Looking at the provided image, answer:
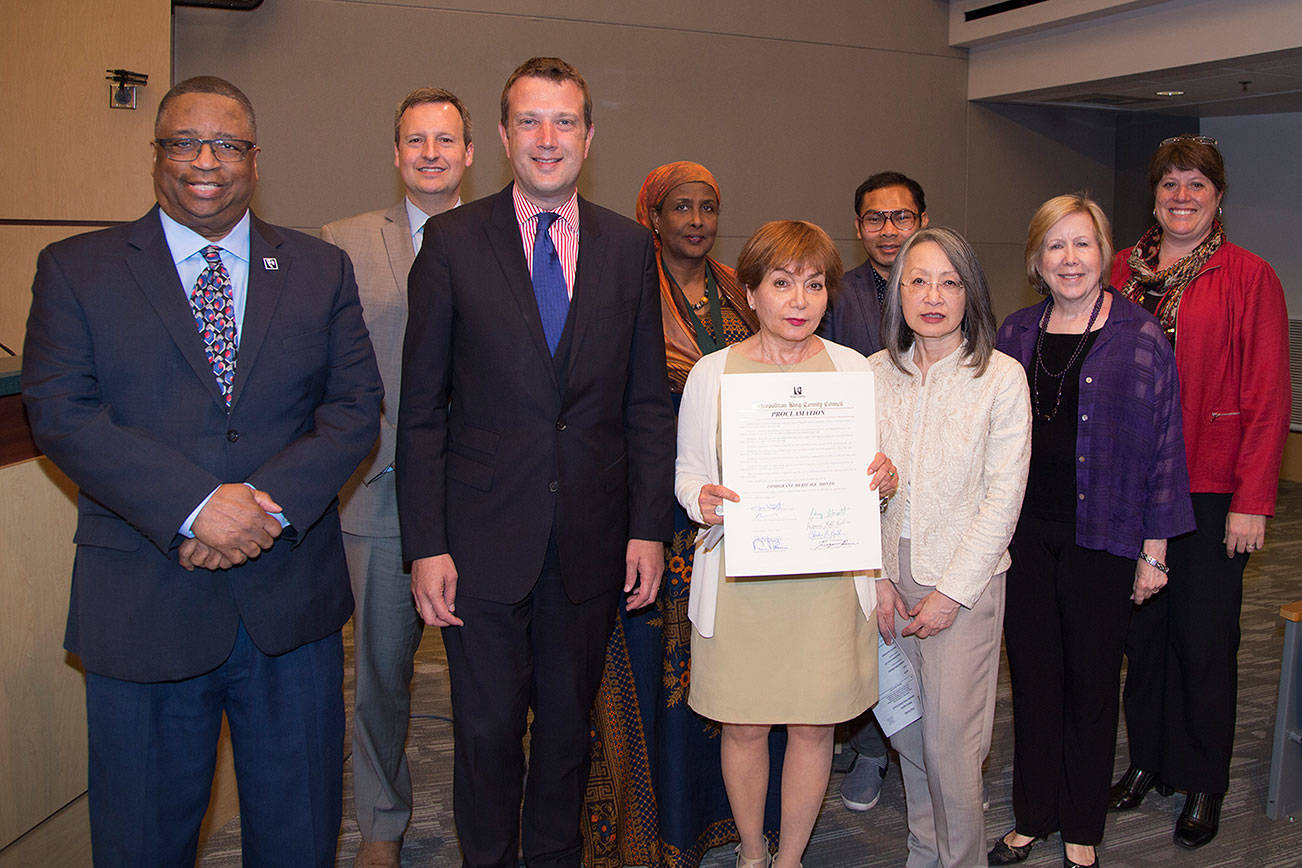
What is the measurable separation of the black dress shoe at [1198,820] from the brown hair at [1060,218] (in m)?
1.65

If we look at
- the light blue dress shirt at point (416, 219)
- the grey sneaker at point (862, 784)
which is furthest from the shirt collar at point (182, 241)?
the grey sneaker at point (862, 784)

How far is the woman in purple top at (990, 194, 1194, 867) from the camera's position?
99.0 inches

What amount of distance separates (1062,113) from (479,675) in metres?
7.81

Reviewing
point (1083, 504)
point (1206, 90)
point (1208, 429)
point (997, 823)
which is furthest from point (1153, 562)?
point (1206, 90)

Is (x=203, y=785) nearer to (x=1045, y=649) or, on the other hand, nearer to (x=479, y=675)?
(x=479, y=675)

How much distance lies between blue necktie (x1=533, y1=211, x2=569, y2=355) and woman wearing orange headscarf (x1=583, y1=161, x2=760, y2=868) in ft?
1.56

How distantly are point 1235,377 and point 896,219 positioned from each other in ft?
3.67

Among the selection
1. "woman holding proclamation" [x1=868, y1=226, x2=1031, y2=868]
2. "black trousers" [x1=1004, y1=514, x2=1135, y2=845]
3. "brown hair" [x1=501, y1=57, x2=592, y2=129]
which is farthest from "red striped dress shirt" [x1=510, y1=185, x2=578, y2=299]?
"black trousers" [x1=1004, y1=514, x2=1135, y2=845]

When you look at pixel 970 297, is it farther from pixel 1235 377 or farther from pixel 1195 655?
pixel 1195 655

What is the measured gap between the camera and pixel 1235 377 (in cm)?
283

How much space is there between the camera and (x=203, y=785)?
202 centimetres

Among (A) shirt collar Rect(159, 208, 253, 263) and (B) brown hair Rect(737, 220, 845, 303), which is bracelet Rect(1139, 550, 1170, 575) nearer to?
(B) brown hair Rect(737, 220, 845, 303)

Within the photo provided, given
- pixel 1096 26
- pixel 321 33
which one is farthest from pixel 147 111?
pixel 1096 26

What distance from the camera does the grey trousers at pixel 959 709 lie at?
2391 mm
